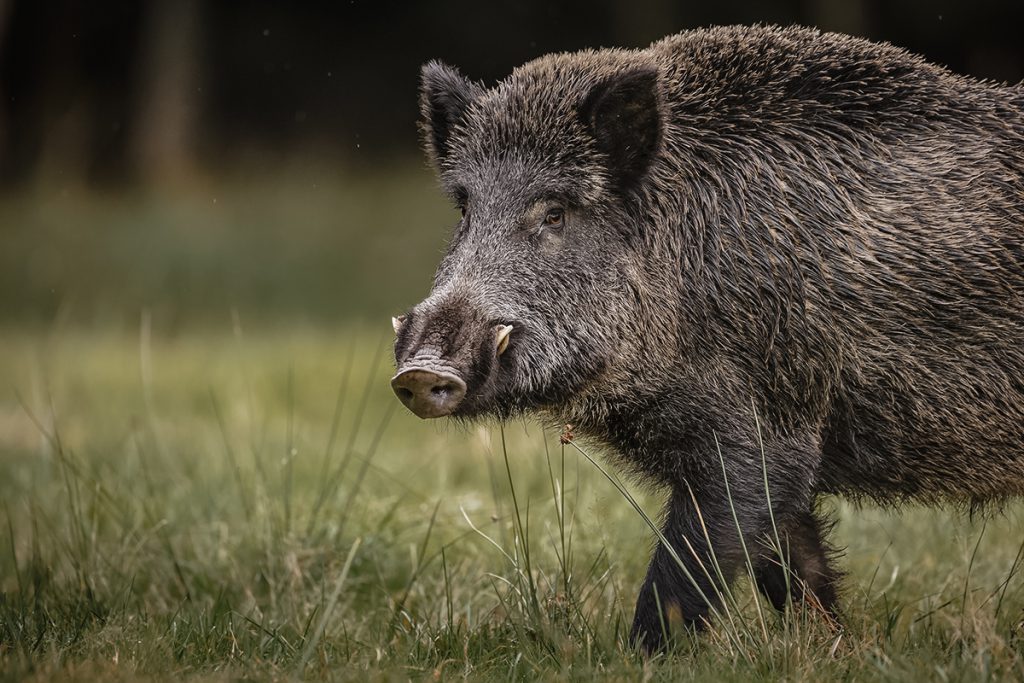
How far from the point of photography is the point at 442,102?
4.24 meters

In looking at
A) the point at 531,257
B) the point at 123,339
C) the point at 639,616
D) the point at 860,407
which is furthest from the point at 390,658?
the point at 123,339

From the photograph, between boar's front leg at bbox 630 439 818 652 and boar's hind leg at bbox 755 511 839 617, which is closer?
boar's front leg at bbox 630 439 818 652

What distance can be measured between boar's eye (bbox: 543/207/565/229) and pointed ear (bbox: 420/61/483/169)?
1.60ft

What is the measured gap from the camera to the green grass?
3.44 m

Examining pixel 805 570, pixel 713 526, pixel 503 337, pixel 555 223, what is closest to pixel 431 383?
pixel 503 337

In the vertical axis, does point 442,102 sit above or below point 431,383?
above

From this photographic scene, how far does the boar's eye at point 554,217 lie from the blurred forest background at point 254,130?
8.35 m

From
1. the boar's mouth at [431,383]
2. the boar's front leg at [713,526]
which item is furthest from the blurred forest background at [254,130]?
the boar's mouth at [431,383]

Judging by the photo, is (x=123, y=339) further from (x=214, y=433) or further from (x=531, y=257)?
(x=531, y=257)

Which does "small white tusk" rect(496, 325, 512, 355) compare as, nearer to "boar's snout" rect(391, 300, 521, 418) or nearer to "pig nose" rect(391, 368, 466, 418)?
"boar's snout" rect(391, 300, 521, 418)

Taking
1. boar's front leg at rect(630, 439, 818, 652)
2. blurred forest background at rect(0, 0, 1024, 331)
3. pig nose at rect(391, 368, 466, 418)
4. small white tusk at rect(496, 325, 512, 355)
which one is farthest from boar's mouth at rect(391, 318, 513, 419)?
blurred forest background at rect(0, 0, 1024, 331)

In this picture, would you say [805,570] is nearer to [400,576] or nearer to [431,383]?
[400,576]

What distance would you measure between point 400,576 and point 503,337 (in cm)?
149

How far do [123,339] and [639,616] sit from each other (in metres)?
9.06
